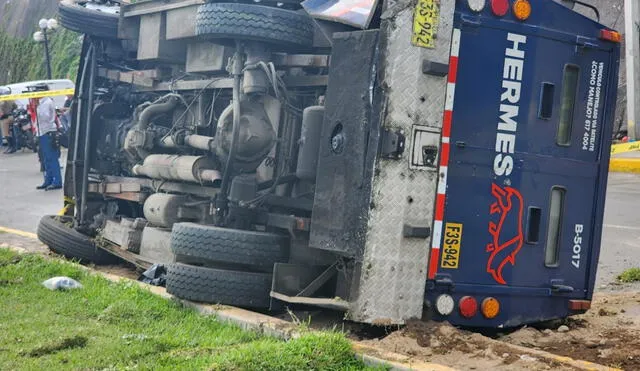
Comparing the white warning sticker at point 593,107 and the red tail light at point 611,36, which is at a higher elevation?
the red tail light at point 611,36

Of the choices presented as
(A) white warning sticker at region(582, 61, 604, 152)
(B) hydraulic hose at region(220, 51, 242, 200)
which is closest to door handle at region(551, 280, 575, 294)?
(A) white warning sticker at region(582, 61, 604, 152)

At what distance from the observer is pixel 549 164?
19.8 ft

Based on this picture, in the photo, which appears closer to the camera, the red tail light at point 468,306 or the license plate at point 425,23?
the license plate at point 425,23

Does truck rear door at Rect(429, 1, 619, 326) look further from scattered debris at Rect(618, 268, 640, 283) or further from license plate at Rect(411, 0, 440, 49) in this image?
scattered debris at Rect(618, 268, 640, 283)

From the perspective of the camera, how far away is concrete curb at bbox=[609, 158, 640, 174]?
55.0 feet

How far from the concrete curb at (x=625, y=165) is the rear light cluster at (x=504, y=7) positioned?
1163 cm

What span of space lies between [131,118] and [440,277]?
4.47 meters

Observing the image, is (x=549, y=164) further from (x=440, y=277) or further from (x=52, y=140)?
(x=52, y=140)

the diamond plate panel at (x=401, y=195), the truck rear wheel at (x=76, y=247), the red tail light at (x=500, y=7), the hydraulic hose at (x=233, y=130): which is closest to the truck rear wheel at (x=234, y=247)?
the hydraulic hose at (x=233, y=130)

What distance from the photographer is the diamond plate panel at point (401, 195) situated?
5.47m

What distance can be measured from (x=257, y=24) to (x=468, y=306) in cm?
242

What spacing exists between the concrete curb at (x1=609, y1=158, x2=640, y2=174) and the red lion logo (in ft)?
38.0

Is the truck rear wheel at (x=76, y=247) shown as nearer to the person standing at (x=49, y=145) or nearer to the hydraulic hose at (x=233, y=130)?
the hydraulic hose at (x=233, y=130)

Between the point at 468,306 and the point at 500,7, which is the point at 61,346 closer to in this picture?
the point at 468,306
